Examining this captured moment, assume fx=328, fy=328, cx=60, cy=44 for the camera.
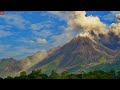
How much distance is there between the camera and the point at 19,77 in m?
4.71
